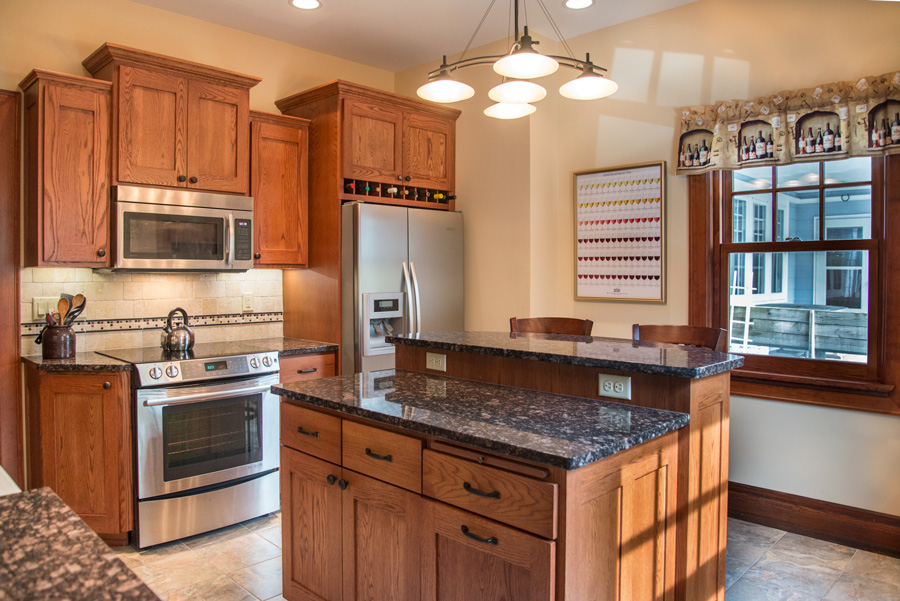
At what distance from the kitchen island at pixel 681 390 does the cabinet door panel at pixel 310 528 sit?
0.70 m

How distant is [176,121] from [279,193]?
76 cm

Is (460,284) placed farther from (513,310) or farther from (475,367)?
(475,367)

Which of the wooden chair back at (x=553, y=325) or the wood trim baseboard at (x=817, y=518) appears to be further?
the wooden chair back at (x=553, y=325)

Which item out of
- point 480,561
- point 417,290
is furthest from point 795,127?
point 480,561

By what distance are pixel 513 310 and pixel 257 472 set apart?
6.36 feet

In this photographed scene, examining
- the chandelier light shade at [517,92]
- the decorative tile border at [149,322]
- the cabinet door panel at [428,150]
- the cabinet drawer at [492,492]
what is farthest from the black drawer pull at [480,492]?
the cabinet door panel at [428,150]

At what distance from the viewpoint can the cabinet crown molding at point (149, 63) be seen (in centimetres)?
319

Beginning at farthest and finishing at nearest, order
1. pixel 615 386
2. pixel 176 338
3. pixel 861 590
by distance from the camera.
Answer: pixel 176 338
pixel 861 590
pixel 615 386

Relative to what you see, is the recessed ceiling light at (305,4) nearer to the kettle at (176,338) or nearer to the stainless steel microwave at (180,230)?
the stainless steel microwave at (180,230)

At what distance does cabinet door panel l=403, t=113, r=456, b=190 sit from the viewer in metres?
4.31

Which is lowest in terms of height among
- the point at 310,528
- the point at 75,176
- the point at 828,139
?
the point at 310,528

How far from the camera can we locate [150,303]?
3730 millimetres

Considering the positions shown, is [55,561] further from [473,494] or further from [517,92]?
[517,92]

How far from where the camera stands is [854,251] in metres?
3.22
